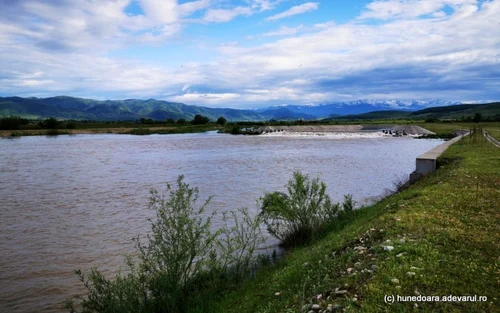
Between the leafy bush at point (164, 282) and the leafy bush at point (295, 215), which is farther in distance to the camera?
the leafy bush at point (295, 215)

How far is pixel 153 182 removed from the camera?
33.1 m

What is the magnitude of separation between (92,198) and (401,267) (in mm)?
24193

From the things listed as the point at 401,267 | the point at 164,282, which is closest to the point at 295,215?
the point at 164,282

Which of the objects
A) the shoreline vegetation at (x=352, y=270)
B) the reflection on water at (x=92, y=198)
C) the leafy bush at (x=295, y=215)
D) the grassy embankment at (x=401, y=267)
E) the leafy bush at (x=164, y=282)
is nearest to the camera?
the grassy embankment at (x=401, y=267)

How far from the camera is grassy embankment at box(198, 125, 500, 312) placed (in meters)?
6.47

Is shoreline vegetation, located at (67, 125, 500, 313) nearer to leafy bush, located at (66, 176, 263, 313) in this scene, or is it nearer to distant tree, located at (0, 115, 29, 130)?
leafy bush, located at (66, 176, 263, 313)

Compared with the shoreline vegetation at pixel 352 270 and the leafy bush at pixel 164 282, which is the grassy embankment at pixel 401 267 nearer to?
the shoreline vegetation at pixel 352 270

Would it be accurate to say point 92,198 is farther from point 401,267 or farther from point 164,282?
point 401,267

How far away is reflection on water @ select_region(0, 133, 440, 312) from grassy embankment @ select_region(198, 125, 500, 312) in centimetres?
645

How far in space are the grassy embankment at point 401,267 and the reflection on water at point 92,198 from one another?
645 cm

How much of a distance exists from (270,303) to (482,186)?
11441mm

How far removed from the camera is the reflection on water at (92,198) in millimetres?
13461

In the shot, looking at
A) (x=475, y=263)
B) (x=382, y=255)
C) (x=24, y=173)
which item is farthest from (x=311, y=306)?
(x=24, y=173)

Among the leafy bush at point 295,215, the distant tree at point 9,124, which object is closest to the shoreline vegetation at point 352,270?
the leafy bush at point 295,215
